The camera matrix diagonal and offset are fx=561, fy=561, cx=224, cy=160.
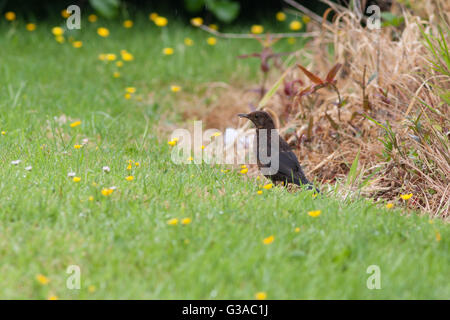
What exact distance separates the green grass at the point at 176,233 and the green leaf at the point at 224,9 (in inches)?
155

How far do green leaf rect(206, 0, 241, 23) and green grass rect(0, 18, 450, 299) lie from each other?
12.9 feet

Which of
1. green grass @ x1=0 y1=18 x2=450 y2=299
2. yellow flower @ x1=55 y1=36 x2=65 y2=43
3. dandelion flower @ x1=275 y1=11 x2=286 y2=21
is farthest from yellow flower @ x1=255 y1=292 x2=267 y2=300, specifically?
dandelion flower @ x1=275 y1=11 x2=286 y2=21

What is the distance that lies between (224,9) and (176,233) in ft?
19.4

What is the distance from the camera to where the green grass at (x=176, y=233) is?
2.71m

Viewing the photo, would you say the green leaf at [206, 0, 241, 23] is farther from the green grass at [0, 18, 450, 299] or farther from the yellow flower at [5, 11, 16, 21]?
the green grass at [0, 18, 450, 299]

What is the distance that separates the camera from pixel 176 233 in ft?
10.0

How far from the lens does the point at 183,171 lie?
417cm

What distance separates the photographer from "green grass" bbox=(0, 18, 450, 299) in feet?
8.89

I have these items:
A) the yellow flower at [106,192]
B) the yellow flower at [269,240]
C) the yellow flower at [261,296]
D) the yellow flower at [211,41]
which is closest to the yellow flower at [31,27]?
the yellow flower at [211,41]

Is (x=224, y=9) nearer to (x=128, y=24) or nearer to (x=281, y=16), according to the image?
(x=281, y=16)

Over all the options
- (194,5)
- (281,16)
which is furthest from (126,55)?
(281,16)

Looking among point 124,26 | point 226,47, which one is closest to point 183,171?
point 226,47

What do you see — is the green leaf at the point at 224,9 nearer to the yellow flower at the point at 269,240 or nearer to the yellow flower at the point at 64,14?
the yellow flower at the point at 64,14
